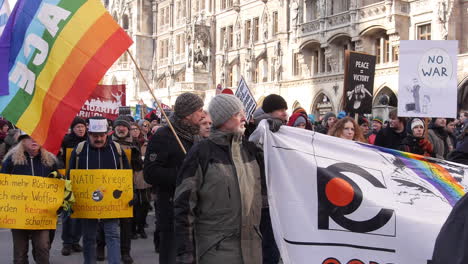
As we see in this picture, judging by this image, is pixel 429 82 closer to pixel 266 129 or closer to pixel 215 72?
pixel 266 129

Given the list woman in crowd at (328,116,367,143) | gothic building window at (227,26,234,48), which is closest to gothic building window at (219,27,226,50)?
gothic building window at (227,26,234,48)

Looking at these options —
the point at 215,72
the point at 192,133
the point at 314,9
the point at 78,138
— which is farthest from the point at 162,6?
the point at 192,133

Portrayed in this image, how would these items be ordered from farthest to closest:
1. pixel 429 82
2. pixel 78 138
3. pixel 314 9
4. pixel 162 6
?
pixel 162 6, pixel 314 9, pixel 78 138, pixel 429 82

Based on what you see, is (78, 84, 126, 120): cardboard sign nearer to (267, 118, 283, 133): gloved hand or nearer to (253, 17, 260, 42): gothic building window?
(267, 118, 283, 133): gloved hand

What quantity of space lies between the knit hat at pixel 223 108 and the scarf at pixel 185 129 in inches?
53.1

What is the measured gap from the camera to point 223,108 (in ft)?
13.1

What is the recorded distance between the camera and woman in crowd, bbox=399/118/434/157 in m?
7.37

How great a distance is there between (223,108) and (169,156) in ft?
5.13

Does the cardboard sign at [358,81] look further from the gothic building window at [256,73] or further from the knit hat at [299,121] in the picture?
the gothic building window at [256,73]

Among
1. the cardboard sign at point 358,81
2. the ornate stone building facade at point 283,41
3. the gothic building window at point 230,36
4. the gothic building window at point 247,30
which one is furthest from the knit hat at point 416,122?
the gothic building window at point 230,36

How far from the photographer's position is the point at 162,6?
5259 cm

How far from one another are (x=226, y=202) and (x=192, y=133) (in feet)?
5.50

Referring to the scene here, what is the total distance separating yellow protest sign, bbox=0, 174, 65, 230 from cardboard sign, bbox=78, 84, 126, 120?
27.9ft

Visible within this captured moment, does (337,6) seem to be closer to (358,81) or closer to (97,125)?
(358,81)
